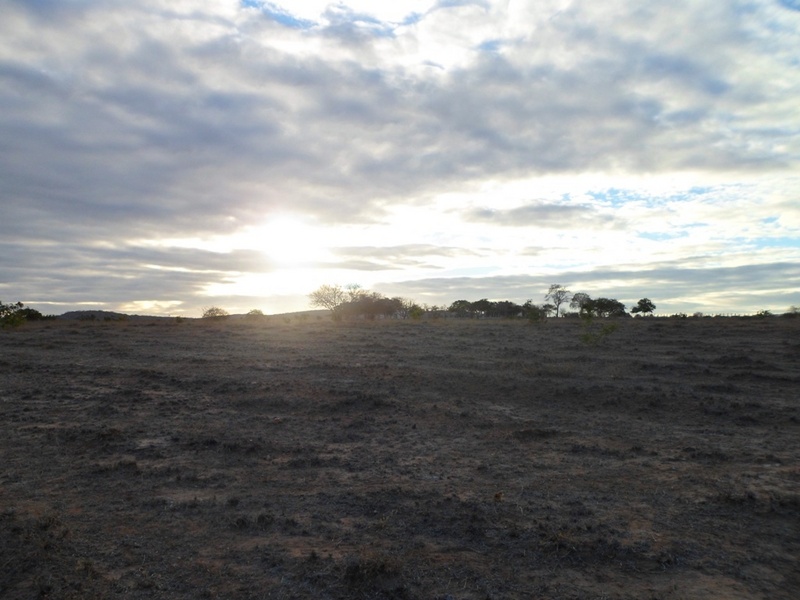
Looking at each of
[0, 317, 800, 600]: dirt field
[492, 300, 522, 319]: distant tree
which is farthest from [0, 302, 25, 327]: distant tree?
[492, 300, 522, 319]: distant tree

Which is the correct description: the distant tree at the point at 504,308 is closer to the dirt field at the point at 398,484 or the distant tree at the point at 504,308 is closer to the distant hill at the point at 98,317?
the distant hill at the point at 98,317

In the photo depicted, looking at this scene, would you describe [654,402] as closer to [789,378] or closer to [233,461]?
[789,378]

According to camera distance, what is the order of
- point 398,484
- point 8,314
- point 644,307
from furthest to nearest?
point 644,307, point 8,314, point 398,484

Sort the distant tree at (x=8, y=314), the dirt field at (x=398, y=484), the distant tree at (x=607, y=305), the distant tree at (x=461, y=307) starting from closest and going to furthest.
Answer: the dirt field at (x=398, y=484)
the distant tree at (x=8, y=314)
the distant tree at (x=607, y=305)
the distant tree at (x=461, y=307)

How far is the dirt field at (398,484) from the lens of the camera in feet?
12.4

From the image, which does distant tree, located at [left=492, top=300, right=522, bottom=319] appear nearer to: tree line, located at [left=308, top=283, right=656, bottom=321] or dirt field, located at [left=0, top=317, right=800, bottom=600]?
tree line, located at [left=308, top=283, right=656, bottom=321]

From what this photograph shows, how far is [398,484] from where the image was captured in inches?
217

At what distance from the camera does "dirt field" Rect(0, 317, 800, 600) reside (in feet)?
12.4

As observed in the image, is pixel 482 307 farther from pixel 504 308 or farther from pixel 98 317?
pixel 98 317

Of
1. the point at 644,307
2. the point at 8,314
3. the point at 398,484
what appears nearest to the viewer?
the point at 398,484

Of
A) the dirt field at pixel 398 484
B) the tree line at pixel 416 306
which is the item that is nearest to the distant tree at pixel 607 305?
the tree line at pixel 416 306

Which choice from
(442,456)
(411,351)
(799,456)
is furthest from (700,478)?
(411,351)

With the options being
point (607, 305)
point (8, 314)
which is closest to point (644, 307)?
point (607, 305)

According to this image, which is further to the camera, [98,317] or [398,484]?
[98,317]
